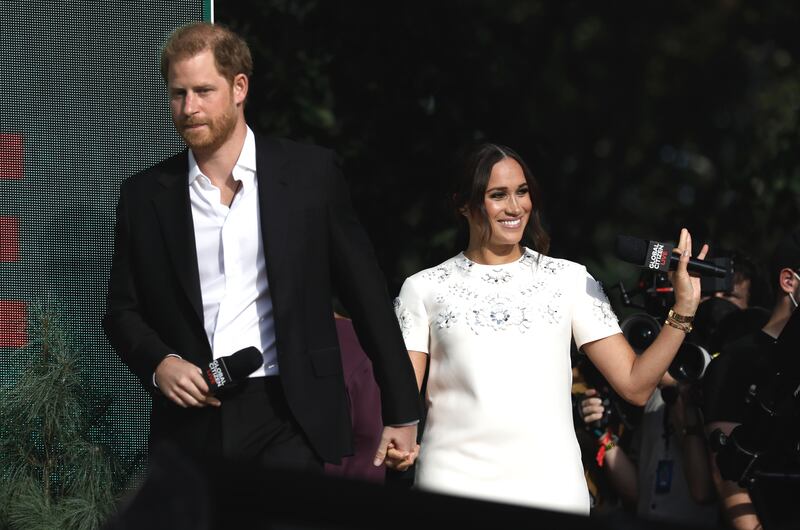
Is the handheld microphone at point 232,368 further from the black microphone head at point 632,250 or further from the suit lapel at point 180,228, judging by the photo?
the black microphone head at point 632,250

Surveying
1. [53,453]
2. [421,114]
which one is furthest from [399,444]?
[421,114]

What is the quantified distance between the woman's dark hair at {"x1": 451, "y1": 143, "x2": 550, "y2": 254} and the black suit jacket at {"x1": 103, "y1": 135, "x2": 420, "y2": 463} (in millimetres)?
692

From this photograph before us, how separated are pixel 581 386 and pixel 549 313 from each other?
125 centimetres

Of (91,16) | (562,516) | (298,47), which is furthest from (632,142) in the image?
(562,516)

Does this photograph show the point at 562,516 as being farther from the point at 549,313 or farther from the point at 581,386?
the point at 581,386

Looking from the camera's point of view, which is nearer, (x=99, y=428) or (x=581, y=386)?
(x=99, y=428)

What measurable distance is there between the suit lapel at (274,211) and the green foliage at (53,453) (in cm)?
119

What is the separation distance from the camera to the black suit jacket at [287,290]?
3.63 meters

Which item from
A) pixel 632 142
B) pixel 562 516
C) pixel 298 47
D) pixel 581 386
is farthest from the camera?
pixel 632 142

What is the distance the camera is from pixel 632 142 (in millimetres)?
18000

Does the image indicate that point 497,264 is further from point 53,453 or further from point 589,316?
point 53,453

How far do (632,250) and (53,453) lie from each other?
197cm

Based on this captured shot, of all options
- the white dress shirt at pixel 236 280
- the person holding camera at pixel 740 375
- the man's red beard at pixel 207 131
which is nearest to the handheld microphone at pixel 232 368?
the white dress shirt at pixel 236 280

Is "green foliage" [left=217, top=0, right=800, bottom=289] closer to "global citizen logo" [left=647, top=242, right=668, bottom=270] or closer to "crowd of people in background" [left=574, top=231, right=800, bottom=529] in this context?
"crowd of people in background" [left=574, top=231, right=800, bottom=529]
